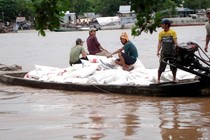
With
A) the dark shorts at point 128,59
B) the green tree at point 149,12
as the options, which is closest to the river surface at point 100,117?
the dark shorts at point 128,59

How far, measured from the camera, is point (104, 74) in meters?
11.8

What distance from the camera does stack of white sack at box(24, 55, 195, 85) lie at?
1138 centimetres

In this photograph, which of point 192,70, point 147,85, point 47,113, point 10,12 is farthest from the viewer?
point 10,12

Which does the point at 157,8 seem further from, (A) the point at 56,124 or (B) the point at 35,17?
(A) the point at 56,124

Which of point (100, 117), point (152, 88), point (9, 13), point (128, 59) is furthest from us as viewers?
point (9, 13)

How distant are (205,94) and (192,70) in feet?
2.50

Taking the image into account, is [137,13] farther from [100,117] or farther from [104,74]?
[104,74]

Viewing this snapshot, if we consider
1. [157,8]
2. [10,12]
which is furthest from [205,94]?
[10,12]

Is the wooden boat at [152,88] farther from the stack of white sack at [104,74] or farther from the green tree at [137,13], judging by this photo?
the green tree at [137,13]

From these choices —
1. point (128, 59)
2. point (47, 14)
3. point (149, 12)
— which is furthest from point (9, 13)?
point (149, 12)

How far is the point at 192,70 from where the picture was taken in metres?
9.95

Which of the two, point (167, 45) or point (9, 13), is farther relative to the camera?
point (9, 13)

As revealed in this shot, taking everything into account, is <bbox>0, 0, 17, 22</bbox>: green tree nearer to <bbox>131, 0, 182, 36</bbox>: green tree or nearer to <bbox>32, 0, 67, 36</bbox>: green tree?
<bbox>32, 0, 67, 36</bbox>: green tree

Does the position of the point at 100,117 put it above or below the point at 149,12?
below
